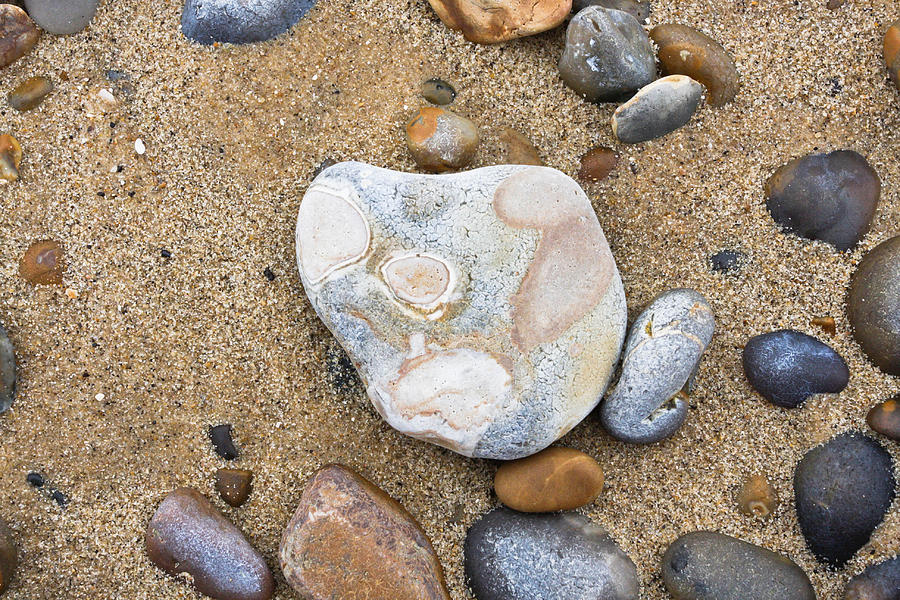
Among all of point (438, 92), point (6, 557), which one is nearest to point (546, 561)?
point (438, 92)

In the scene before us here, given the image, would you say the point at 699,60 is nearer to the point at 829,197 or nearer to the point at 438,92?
the point at 829,197

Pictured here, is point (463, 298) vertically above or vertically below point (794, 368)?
above

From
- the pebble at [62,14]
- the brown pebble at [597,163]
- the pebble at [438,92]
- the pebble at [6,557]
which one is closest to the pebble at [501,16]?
the pebble at [438,92]

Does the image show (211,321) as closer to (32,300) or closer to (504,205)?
(32,300)

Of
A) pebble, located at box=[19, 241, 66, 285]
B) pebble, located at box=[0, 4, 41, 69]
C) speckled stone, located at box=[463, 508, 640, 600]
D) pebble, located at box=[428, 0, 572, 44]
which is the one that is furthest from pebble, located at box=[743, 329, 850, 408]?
pebble, located at box=[0, 4, 41, 69]

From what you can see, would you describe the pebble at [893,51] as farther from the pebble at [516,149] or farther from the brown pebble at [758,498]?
the brown pebble at [758,498]

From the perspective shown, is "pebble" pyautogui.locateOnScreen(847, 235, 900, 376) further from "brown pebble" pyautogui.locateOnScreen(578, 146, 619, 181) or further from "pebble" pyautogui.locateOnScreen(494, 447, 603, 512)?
"pebble" pyautogui.locateOnScreen(494, 447, 603, 512)
